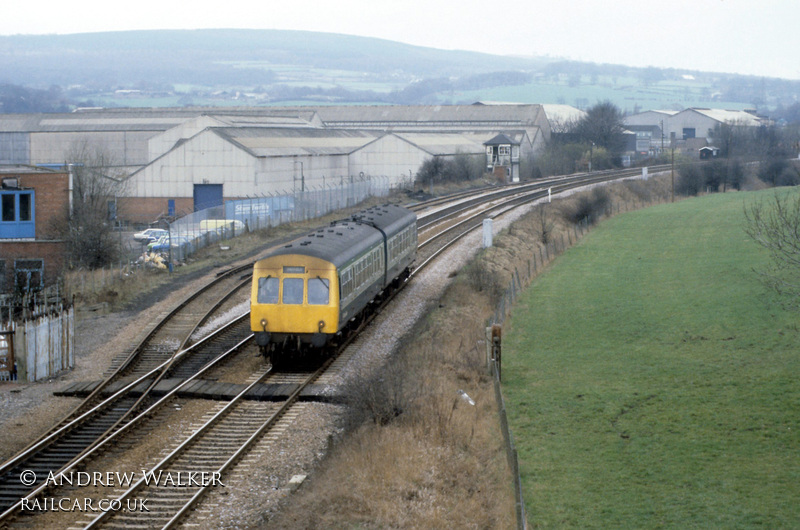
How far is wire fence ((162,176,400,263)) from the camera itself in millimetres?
42344

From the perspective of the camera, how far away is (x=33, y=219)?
39500 millimetres

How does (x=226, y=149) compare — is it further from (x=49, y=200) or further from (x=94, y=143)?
(x=94, y=143)

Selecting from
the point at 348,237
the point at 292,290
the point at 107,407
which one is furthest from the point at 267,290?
the point at 107,407

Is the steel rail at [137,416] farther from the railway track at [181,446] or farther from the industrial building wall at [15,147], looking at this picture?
the industrial building wall at [15,147]

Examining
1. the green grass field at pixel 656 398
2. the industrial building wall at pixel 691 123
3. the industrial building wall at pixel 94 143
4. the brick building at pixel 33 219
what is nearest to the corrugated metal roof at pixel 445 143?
the industrial building wall at pixel 94 143

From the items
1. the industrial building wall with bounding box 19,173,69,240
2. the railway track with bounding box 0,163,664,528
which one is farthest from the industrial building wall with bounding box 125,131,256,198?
the railway track with bounding box 0,163,664,528

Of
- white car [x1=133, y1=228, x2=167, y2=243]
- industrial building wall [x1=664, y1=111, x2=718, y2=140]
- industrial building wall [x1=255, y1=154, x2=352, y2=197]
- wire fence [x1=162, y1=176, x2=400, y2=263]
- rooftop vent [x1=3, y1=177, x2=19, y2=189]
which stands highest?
industrial building wall [x1=664, y1=111, x2=718, y2=140]

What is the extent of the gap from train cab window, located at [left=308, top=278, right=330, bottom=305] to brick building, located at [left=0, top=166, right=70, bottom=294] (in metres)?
21.7

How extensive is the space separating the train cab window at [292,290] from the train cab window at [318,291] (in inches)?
8.9

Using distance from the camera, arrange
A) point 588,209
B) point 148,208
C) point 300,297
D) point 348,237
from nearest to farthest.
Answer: point 300,297, point 348,237, point 588,209, point 148,208

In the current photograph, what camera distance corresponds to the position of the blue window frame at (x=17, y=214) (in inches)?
1544

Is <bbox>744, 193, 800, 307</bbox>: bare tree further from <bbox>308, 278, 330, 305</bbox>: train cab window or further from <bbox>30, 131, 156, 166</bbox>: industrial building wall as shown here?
<bbox>30, 131, 156, 166</bbox>: industrial building wall

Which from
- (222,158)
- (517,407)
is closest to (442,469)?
(517,407)

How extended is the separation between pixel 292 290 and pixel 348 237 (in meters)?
3.49
